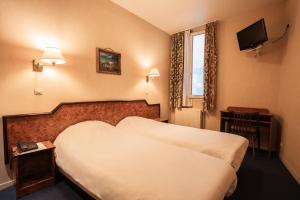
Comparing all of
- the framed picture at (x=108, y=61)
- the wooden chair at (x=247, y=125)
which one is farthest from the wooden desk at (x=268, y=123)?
the framed picture at (x=108, y=61)

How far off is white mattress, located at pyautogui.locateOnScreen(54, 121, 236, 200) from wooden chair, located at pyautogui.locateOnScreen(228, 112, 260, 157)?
1844 millimetres

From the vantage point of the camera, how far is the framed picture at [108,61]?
9.22 feet

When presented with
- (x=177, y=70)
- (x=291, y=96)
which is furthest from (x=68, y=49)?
(x=291, y=96)

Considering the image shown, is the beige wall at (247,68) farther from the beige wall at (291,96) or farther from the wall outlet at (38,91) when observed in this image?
the wall outlet at (38,91)

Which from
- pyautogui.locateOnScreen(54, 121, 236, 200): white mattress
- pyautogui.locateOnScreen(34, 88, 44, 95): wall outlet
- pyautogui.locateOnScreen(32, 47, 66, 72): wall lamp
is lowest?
pyautogui.locateOnScreen(54, 121, 236, 200): white mattress

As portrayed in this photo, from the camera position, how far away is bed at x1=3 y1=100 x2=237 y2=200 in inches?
44.0

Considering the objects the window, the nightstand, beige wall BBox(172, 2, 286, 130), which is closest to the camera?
the nightstand

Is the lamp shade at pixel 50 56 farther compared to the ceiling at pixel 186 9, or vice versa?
the ceiling at pixel 186 9

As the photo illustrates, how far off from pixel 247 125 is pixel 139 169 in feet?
8.48

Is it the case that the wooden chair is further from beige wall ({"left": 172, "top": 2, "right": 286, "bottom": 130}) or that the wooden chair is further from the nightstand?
the nightstand

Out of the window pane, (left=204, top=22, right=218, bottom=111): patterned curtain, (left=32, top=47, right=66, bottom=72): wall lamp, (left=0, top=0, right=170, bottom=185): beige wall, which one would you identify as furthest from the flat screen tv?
(left=32, top=47, right=66, bottom=72): wall lamp

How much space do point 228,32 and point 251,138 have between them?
239 cm

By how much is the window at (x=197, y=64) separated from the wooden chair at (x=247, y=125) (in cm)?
117

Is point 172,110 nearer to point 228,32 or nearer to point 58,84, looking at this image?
point 228,32
